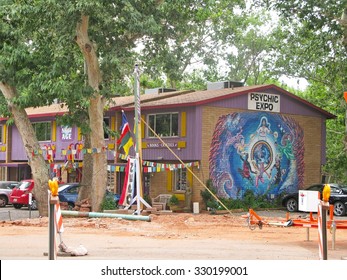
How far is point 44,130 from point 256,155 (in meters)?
14.4

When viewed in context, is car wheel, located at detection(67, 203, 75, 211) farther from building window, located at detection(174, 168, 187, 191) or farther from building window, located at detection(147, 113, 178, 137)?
building window, located at detection(147, 113, 178, 137)

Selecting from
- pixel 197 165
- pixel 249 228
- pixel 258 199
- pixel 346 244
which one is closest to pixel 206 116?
pixel 197 165

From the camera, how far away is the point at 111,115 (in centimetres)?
4175

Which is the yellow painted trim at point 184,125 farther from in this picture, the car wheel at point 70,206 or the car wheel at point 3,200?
the car wheel at point 3,200

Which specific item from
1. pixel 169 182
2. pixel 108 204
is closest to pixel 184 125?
pixel 169 182

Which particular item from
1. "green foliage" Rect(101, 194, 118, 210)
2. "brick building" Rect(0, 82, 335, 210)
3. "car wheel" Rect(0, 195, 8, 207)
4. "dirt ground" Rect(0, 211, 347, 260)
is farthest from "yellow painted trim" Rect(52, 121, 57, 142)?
"dirt ground" Rect(0, 211, 347, 260)

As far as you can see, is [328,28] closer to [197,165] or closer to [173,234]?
[197,165]

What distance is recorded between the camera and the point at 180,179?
123 feet

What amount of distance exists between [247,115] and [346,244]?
1964 centimetres

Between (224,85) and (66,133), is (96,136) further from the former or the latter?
(66,133)

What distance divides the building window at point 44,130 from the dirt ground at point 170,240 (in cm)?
1908

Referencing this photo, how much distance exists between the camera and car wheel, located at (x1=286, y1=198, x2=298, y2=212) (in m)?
36.2

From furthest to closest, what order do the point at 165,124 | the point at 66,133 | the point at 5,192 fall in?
1. the point at 66,133
2. the point at 5,192
3. the point at 165,124

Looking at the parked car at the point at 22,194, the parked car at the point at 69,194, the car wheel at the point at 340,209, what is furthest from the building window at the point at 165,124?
the car wheel at the point at 340,209
